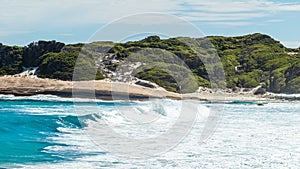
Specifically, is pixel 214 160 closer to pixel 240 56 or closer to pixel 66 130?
pixel 66 130

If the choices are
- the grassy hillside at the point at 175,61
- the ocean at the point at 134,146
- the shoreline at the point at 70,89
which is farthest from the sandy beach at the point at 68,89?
the ocean at the point at 134,146

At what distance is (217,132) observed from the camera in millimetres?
21453

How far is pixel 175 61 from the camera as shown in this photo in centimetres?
8275

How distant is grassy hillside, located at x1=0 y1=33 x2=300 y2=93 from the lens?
7019 centimetres

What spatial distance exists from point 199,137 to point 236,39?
104751 mm

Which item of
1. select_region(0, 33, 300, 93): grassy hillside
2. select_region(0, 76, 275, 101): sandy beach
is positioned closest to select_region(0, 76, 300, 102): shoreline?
select_region(0, 76, 275, 101): sandy beach

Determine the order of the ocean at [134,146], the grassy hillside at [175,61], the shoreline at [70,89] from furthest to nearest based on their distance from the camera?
the grassy hillside at [175,61] < the shoreline at [70,89] < the ocean at [134,146]

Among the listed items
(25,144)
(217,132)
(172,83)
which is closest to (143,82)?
(172,83)

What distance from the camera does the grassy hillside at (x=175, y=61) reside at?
7019 centimetres

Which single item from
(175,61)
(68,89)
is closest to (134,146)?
(68,89)

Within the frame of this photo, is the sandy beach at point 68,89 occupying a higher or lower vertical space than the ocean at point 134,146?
higher

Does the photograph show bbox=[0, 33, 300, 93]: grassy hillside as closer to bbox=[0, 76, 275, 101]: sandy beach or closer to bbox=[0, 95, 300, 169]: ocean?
bbox=[0, 76, 275, 101]: sandy beach

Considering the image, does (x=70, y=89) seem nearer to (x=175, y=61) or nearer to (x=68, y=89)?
Answer: (x=68, y=89)

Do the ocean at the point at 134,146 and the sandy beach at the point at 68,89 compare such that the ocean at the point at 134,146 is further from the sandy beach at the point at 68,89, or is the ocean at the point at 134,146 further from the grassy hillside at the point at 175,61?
the grassy hillside at the point at 175,61
